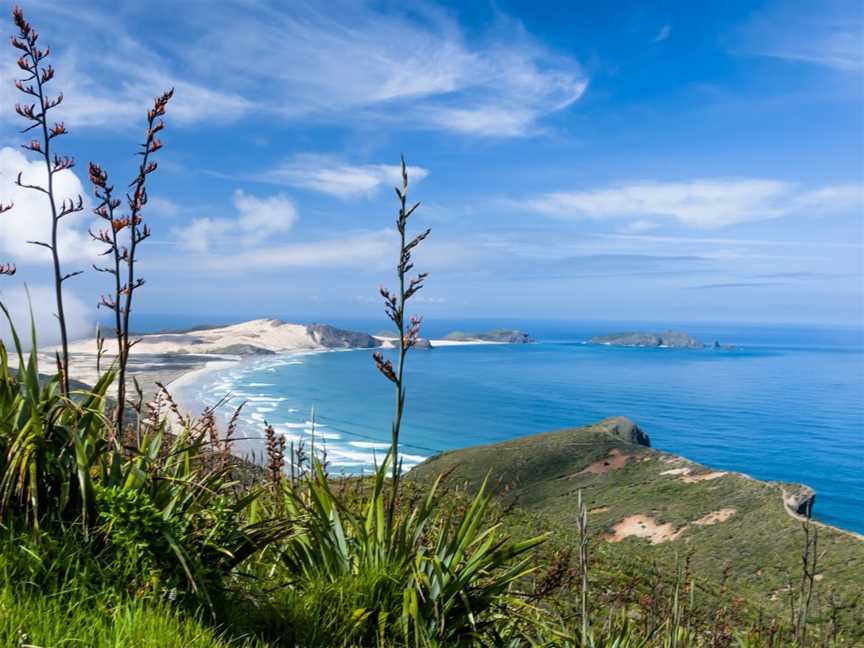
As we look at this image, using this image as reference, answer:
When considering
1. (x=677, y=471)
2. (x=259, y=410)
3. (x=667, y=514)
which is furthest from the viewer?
(x=259, y=410)

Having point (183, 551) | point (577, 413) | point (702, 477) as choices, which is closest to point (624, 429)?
point (702, 477)

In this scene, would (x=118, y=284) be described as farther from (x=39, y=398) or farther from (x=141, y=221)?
(x=39, y=398)

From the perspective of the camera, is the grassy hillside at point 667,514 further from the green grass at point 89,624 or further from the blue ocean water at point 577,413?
the blue ocean water at point 577,413

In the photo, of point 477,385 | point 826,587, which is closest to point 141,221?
point 826,587

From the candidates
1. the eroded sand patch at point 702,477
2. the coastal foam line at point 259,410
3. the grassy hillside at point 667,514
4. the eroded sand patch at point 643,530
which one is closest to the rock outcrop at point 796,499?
the grassy hillside at point 667,514

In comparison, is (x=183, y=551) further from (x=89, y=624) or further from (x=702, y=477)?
(x=702, y=477)

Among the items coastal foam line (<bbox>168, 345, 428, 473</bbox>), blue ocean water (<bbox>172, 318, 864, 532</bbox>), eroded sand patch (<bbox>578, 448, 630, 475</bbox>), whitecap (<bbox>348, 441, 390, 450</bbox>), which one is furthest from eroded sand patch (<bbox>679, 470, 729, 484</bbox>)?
whitecap (<bbox>348, 441, 390, 450</bbox>)
